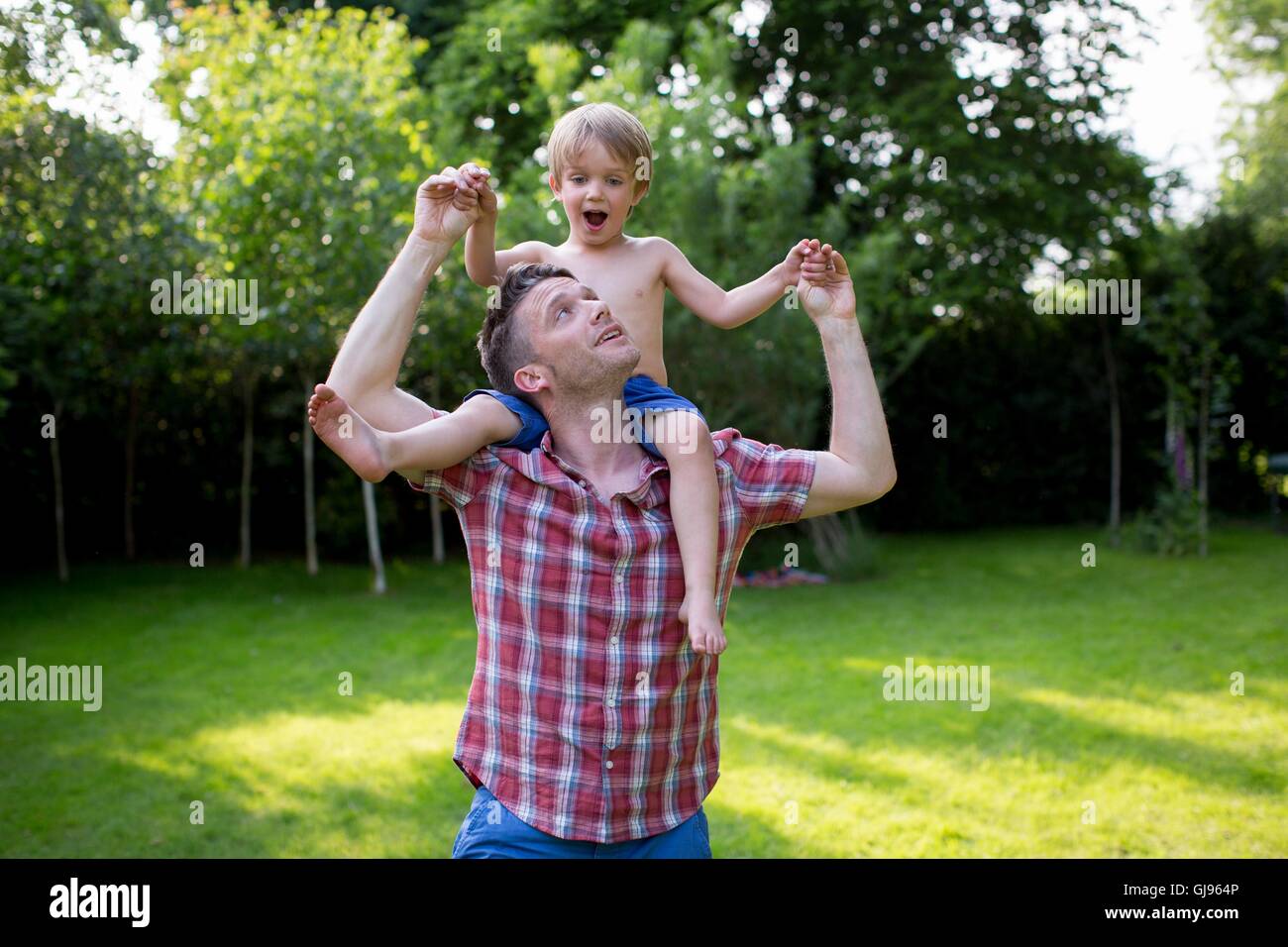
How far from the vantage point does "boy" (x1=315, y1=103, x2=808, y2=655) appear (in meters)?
2.00

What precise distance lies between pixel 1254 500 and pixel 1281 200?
4.93 metres

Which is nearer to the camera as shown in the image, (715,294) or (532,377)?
(532,377)

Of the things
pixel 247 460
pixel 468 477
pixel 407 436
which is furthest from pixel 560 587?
pixel 247 460

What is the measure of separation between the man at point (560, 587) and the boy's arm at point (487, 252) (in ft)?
0.48

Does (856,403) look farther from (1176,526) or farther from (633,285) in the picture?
(1176,526)

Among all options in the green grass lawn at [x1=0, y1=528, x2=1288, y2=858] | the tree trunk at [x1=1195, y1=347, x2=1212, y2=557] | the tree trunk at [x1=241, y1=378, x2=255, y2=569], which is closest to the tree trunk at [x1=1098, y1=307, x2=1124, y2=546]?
the tree trunk at [x1=1195, y1=347, x2=1212, y2=557]

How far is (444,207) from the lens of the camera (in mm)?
1959

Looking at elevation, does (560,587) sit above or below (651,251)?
below

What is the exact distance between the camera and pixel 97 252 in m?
11.4

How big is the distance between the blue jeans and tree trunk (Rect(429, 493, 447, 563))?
40.9 feet

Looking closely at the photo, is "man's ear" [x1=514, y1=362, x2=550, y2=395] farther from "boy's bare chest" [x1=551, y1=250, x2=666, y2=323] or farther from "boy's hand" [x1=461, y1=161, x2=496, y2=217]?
"boy's bare chest" [x1=551, y1=250, x2=666, y2=323]

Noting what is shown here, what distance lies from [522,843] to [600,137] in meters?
1.37

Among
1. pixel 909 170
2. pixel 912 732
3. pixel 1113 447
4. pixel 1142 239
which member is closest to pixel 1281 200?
pixel 1142 239
